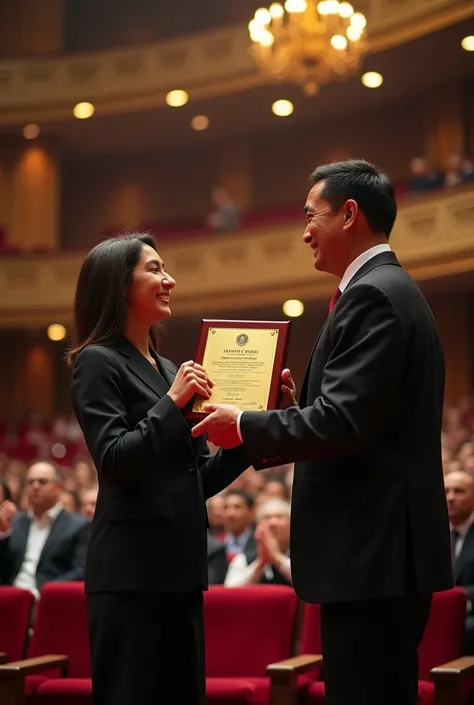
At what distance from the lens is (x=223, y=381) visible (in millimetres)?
2604

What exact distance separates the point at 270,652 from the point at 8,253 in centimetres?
1342

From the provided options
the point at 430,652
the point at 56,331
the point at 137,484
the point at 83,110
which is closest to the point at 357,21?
the point at 83,110

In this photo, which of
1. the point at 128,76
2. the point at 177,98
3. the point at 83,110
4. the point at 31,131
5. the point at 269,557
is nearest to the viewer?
the point at 269,557

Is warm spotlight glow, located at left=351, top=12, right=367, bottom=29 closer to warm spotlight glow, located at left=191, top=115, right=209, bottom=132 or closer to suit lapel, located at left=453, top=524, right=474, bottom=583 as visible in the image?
warm spotlight glow, located at left=191, top=115, right=209, bottom=132

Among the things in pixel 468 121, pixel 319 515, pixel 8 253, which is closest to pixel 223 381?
pixel 319 515

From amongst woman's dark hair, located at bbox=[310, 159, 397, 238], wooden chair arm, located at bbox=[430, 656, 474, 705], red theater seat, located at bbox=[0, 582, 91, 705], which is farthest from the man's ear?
red theater seat, located at bbox=[0, 582, 91, 705]

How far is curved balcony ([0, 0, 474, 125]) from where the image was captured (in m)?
15.1

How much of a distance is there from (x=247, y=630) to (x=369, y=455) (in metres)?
1.90

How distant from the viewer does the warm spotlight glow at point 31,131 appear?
16909mm

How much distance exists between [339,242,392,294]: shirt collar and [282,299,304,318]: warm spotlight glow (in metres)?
12.1

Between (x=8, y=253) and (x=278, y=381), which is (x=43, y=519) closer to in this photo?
(x=278, y=381)

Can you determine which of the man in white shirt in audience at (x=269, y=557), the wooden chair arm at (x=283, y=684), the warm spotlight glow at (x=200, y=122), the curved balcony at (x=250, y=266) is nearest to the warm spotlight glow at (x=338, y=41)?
the curved balcony at (x=250, y=266)

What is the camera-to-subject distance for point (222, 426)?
2387 mm

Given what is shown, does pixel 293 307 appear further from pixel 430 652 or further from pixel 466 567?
pixel 430 652
